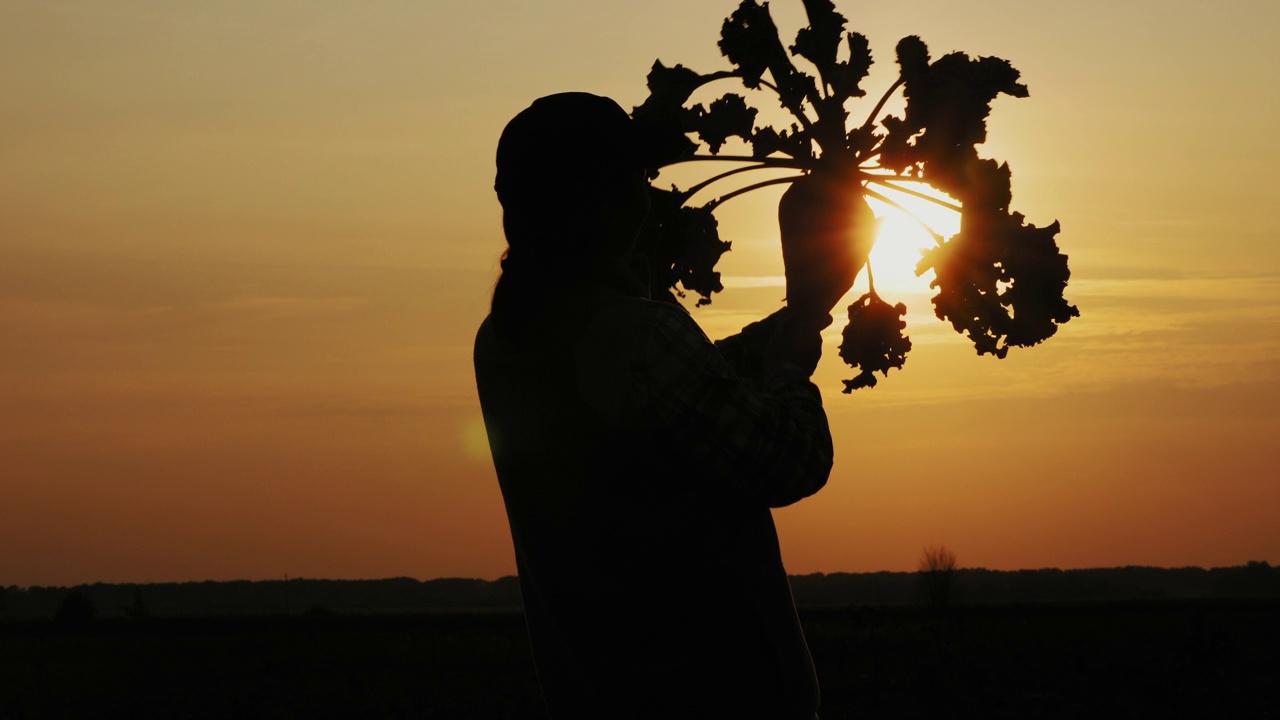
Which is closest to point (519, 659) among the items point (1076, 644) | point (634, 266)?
point (1076, 644)

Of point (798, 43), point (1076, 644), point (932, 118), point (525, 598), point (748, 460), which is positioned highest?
point (798, 43)

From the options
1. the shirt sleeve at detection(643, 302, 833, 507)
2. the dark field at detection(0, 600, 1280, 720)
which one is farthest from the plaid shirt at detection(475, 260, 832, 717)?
the dark field at detection(0, 600, 1280, 720)

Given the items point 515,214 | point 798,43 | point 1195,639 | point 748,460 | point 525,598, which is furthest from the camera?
point 1195,639

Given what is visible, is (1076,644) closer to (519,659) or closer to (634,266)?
(519,659)

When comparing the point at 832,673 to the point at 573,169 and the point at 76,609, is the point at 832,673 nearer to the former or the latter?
the point at 573,169

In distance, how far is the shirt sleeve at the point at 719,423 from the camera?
2857mm

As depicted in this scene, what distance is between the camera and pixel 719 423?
2855 mm

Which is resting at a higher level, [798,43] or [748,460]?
[798,43]

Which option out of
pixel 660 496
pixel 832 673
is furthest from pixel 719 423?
pixel 832 673

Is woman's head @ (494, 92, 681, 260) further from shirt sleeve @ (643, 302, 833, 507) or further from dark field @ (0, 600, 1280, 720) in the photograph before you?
dark field @ (0, 600, 1280, 720)

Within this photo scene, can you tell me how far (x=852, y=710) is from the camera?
1925cm

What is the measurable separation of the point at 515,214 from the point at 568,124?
271 millimetres

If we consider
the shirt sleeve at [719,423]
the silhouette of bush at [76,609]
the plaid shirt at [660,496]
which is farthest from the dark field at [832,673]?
the silhouette of bush at [76,609]

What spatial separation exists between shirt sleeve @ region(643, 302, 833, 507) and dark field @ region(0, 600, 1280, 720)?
16.8 metres
